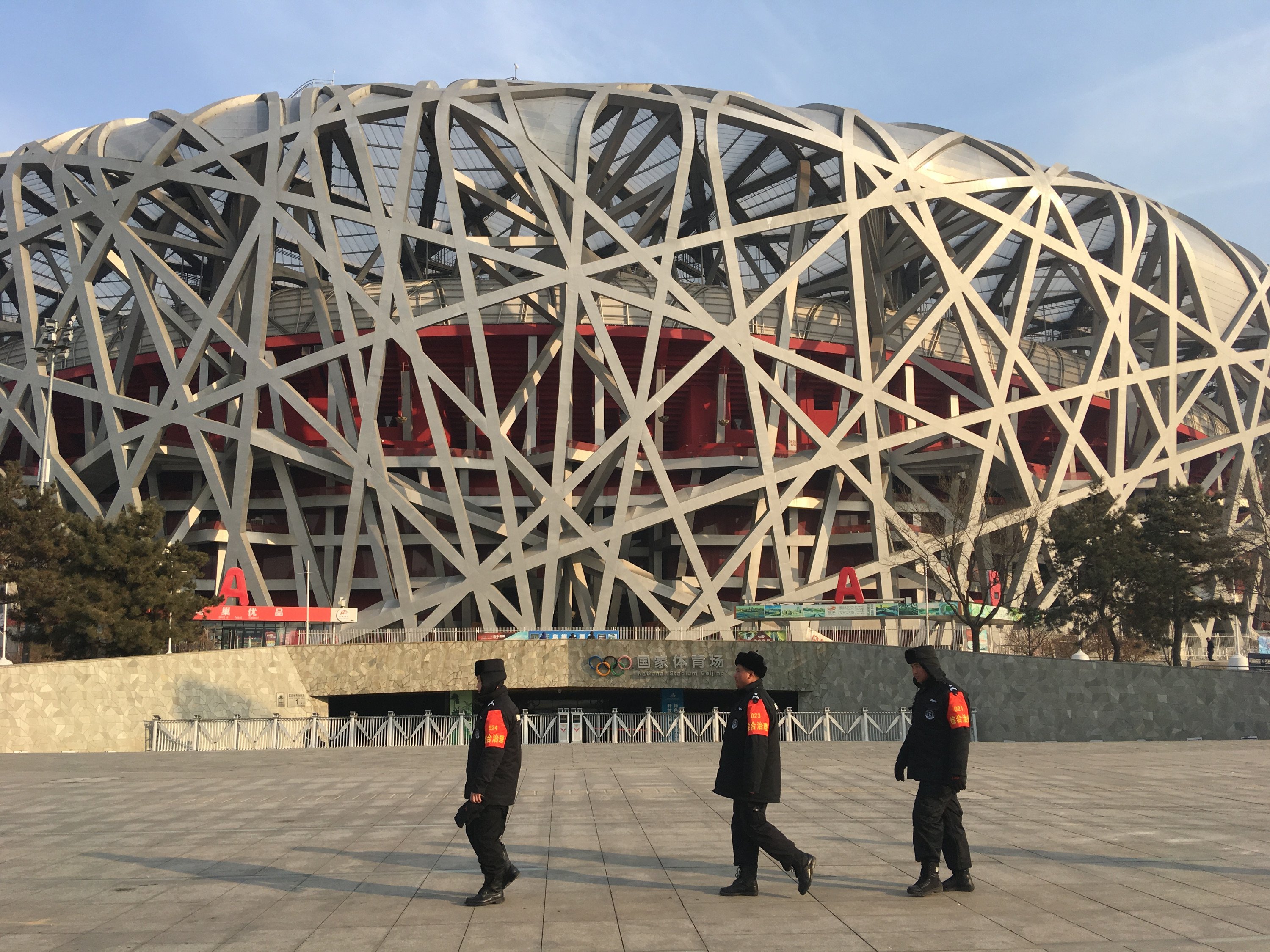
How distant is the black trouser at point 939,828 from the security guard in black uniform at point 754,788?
757 millimetres

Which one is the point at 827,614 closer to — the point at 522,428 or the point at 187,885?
the point at 522,428

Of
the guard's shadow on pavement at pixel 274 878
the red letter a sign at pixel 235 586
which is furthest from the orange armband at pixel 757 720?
the red letter a sign at pixel 235 586

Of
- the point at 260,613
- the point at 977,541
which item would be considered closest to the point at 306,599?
the point at 260,613

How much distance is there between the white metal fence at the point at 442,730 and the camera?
2345 cm

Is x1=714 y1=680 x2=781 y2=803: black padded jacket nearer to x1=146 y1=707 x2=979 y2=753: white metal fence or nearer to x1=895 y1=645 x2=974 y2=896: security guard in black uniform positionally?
x1=895 y1=645 x2=974 y2=896: security guard in black uniform

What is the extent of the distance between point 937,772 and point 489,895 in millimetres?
3138

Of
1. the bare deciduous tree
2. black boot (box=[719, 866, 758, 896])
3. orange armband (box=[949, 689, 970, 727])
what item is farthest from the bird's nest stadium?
black boot (box=[719, 866, 758, 896])

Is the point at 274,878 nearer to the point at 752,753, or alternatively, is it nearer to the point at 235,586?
the point at 752,753

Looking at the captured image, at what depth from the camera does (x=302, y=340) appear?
1713 inches

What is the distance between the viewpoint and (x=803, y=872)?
7164 mm

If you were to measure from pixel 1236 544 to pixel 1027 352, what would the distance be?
52.8 feet

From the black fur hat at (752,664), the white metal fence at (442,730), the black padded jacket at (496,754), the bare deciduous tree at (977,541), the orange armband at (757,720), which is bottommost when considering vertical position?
the white metal fence at (442,730)

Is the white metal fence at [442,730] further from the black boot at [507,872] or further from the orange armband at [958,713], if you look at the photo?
the black boot at [507,872]

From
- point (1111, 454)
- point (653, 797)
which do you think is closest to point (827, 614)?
point (1111, 454)
